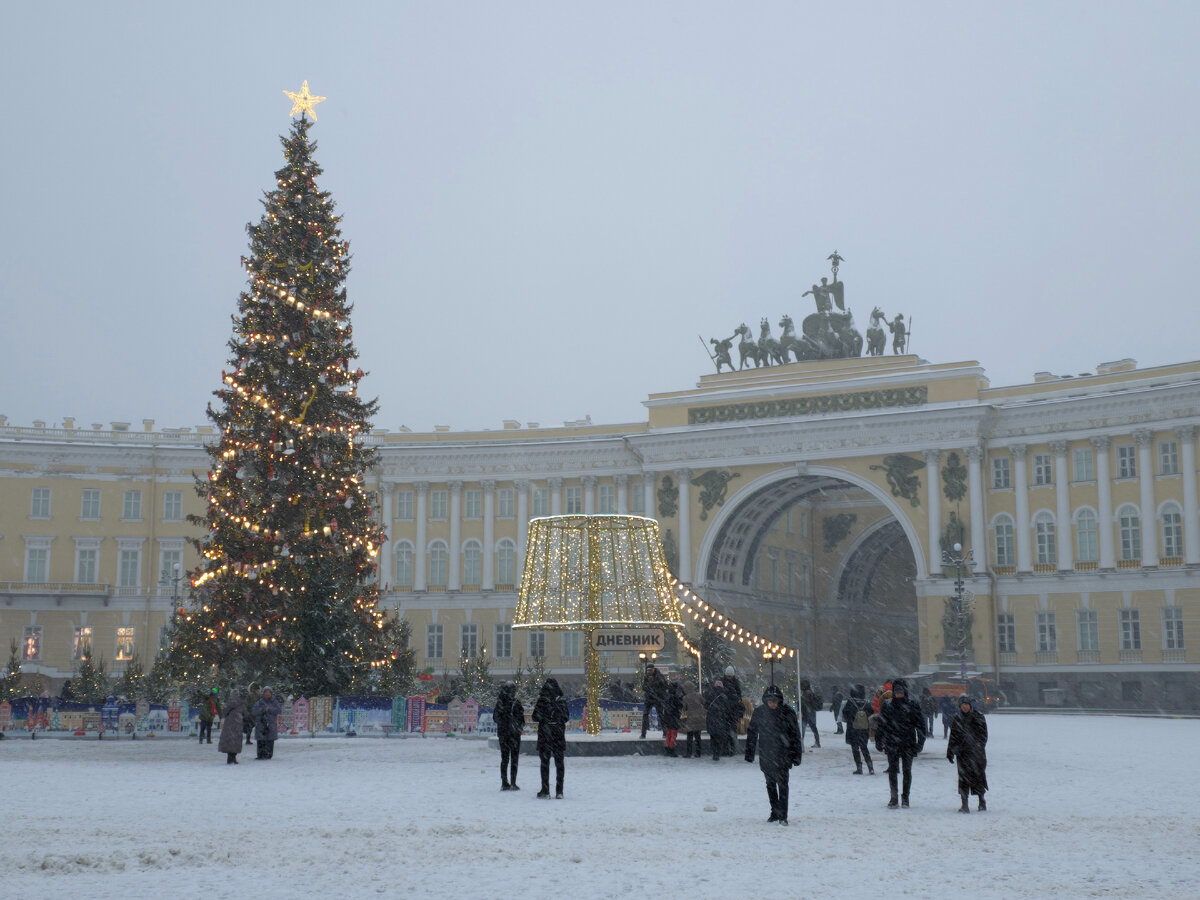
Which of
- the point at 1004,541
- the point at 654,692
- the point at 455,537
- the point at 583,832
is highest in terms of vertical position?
the point at 455,537

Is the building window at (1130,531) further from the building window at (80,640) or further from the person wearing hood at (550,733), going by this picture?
the building window at (80,640)

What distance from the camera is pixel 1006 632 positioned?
56.3m

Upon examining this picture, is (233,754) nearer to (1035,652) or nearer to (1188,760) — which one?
(1188,760)

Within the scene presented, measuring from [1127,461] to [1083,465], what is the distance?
5.95ft

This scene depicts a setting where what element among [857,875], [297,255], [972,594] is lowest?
[857,875]

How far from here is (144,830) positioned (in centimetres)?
1442

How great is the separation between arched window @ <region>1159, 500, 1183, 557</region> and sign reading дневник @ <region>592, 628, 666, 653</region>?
34.0m

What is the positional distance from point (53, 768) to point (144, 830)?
31.9 feet

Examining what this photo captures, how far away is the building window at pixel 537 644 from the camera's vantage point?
217 ft

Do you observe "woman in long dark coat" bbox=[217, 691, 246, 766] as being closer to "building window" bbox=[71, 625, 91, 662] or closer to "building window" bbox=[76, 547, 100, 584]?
"building window" bbox=[71, 625, 91, 662]

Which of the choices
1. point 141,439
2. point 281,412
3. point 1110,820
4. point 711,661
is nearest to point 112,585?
point 141,439

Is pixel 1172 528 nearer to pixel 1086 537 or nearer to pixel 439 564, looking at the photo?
pixel 1086 537

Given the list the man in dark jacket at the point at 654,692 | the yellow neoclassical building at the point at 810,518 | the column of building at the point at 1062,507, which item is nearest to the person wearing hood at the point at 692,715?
the man in dark jacket at the point at 654,692

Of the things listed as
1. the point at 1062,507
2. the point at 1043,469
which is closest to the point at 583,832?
the point at 1062,507
